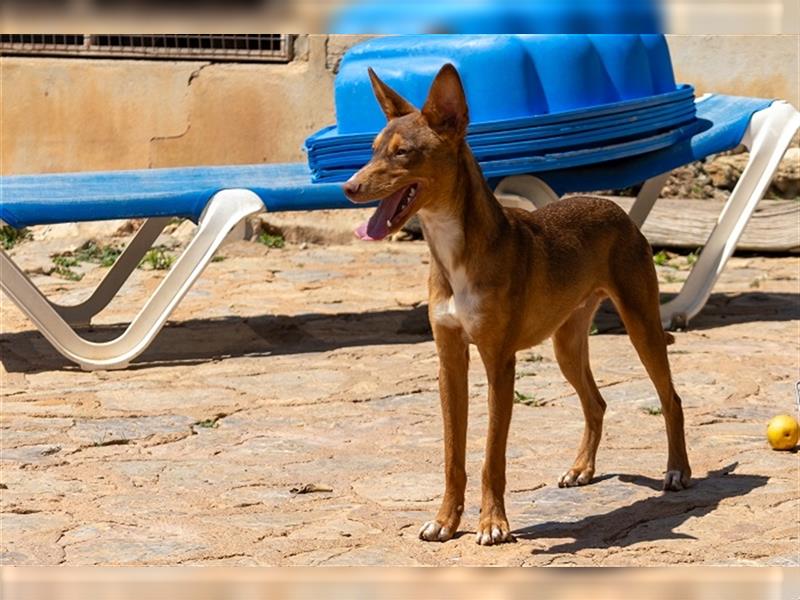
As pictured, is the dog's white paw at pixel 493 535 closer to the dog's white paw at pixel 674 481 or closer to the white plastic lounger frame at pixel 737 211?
the dog's white paw at pixel 674 481

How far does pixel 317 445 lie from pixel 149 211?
172 cm

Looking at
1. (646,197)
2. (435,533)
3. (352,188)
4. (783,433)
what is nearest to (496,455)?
(435,533)

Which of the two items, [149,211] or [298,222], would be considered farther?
[298,222]

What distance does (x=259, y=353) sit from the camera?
22.1ft

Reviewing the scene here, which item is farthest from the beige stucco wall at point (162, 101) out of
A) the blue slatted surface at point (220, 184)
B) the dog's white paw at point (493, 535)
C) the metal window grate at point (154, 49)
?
the dog's white paw at point (493, 535)

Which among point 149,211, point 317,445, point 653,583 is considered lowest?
point 317,445

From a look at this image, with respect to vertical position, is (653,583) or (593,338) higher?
(653,583)

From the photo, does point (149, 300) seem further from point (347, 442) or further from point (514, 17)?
point (514, 17)

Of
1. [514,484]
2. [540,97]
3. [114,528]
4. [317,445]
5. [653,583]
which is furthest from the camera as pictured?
[540,97]

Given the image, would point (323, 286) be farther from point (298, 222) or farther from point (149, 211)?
point (149, 211)

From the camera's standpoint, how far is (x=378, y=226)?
134 inches

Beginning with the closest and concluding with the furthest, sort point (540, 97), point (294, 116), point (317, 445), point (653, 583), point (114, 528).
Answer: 1. point (653, 583)
2. point (114, 528)
3. point (317, 445)
4. point (540, 97)
5. point (294, 116)

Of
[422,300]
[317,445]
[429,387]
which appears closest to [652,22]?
[317,445]

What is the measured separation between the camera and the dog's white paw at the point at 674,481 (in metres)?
4.38
